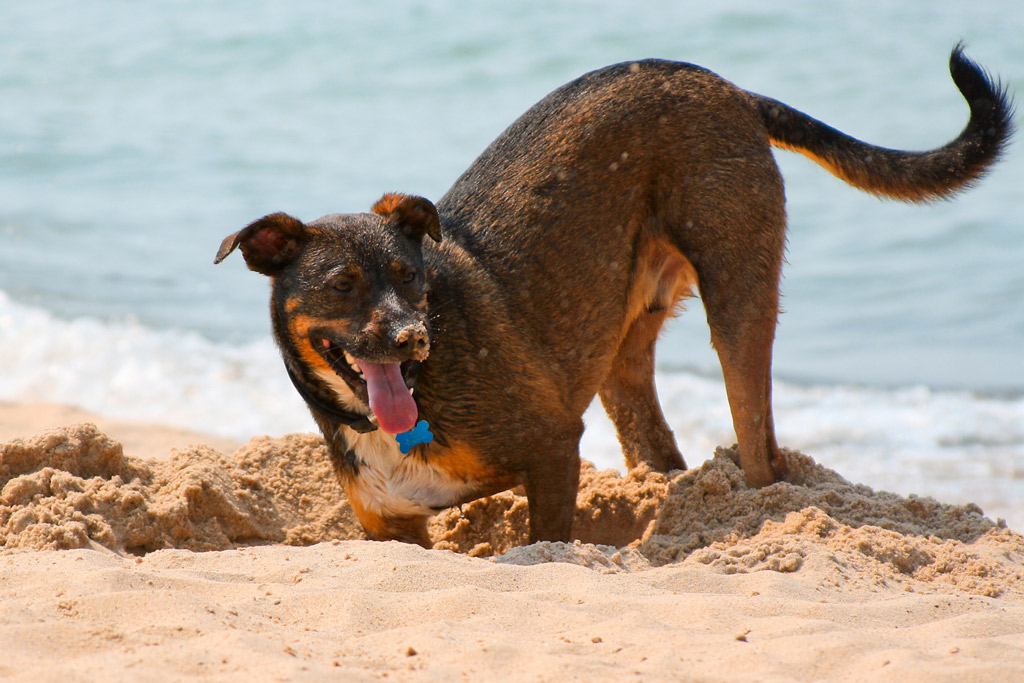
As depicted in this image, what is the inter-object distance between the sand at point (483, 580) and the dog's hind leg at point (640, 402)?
26cm

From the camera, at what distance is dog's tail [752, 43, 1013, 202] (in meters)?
5.21

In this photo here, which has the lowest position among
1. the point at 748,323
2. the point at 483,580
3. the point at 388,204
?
the point at 483,580

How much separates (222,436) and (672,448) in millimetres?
3817

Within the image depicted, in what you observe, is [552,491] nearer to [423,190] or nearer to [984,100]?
[984,100]

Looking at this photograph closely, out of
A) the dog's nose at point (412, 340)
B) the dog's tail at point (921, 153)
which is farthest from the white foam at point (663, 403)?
the dog's nose at point (412, 340)

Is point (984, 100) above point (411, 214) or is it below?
above

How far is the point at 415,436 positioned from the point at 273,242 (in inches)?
39.4

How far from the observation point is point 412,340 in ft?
13.5

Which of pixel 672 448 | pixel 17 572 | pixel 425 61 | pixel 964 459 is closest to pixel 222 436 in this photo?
pixel 672 448

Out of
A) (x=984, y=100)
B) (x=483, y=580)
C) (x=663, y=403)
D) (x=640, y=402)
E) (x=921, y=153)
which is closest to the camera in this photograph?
(x=483, y=580)

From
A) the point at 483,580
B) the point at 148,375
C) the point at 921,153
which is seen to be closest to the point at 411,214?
the point at 483,580

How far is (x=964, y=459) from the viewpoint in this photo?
25.7ft

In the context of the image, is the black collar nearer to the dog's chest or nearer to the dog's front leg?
the dog's chest

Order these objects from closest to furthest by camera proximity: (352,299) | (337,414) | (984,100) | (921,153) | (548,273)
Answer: (352,299), (337,414), (548,273), (984,100), (921,153)
